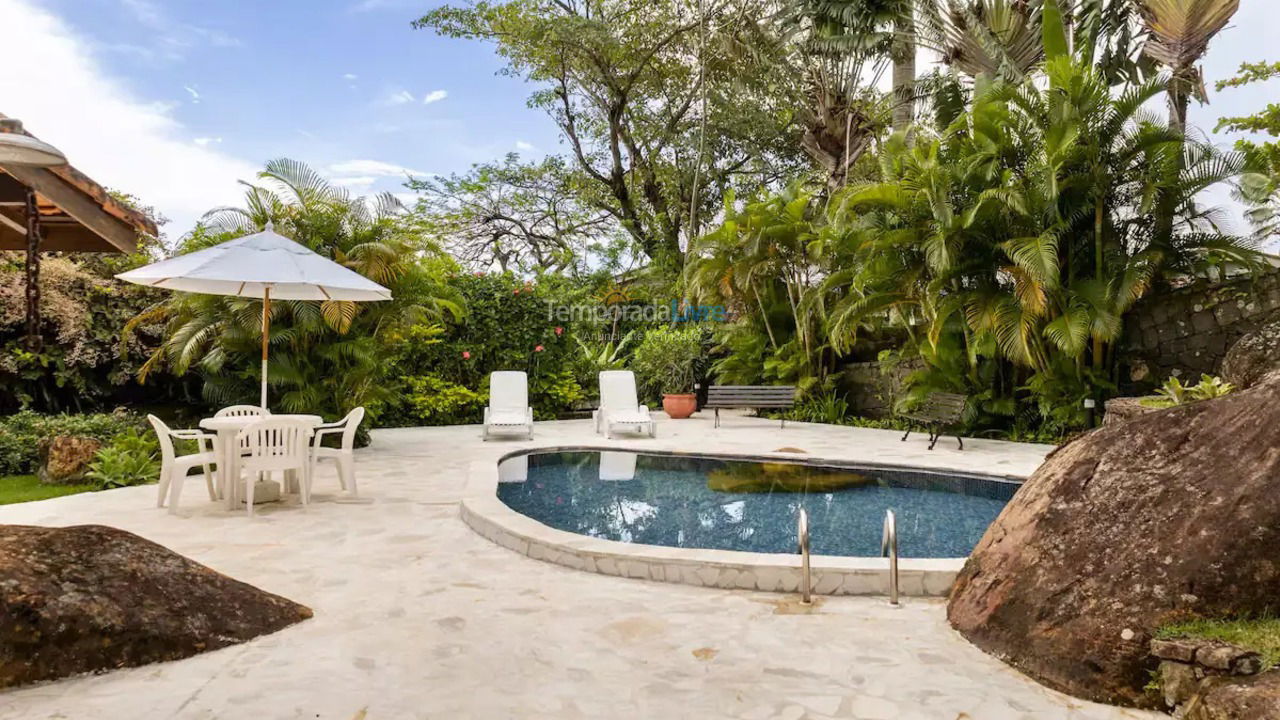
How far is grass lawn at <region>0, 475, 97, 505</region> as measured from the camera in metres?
7.10

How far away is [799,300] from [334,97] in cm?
1303

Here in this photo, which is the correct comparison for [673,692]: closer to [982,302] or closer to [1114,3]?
[982,302]

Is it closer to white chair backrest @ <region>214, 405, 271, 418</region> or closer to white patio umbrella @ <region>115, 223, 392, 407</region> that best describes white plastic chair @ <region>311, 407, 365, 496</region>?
white chair backrest @ <region>214, 405, 271, 418</region>

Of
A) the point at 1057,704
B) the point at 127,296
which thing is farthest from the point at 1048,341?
the point at 127,296

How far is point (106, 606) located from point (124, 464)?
18.1 feet

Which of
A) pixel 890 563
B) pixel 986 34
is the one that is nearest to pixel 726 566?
pixel 890 563

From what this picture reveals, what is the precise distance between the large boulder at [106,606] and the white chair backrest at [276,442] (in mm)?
2563

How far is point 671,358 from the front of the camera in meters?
16.2

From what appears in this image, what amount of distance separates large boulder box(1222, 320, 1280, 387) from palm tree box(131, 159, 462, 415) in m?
9.33

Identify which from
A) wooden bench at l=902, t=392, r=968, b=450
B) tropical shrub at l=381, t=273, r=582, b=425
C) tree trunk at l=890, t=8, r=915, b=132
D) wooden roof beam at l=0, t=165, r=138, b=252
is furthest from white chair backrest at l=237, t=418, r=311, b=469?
tree trunk at l=890, t=8, r=915, b=132

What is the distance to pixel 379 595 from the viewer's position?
430 centimetres

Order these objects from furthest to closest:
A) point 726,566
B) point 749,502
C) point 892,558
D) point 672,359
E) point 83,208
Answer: point 672,359, point 749,502, point 83,208, point 726,566, point 892,558

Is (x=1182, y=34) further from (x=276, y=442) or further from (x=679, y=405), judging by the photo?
(x=276, y=442)

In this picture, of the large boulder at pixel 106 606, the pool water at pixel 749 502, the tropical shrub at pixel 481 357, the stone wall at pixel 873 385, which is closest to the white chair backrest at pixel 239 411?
the pool water at pixel 749 502
